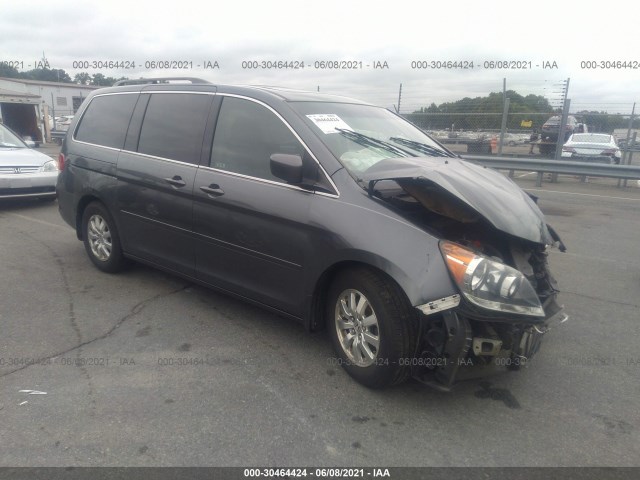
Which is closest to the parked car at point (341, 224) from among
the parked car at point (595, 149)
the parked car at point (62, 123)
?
the parked car at point (595, 149)

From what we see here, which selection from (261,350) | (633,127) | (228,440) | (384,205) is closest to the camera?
(228,440)

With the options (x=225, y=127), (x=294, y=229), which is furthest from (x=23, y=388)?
(x=225, y=127)

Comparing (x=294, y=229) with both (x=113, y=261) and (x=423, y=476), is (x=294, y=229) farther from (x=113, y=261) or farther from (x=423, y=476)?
(x=113, y=261)

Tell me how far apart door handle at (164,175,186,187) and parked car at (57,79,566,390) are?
13 mm

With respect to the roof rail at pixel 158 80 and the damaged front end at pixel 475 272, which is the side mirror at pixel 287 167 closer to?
the damaged front end at pixel 475 272

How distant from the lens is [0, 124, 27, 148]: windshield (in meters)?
9.19

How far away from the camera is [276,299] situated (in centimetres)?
363

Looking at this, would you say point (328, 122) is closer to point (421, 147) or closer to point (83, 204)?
point (421, 147)

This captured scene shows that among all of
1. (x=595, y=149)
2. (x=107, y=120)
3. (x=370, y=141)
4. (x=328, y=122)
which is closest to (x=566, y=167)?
(x=595, y=149)

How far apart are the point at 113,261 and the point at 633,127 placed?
51.4 feet

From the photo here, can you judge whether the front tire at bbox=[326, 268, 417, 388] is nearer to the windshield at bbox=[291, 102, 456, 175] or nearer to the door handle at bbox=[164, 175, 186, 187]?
the windshield at bbox=[291, 102, 456, 175]

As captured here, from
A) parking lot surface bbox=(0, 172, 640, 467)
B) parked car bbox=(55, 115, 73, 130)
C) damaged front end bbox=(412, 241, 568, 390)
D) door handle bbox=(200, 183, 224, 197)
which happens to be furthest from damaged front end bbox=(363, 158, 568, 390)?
parked car bbox=(55, 115, 73, 130)

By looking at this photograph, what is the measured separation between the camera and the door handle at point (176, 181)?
4.13 m

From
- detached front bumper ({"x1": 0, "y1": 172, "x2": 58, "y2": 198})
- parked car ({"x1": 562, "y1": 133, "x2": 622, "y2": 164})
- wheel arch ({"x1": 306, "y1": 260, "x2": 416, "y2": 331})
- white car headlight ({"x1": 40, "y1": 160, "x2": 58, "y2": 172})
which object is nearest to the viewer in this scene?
wheel arch ({"x1": 306, "y1": 260, "x2": 416, "y2": 331})
